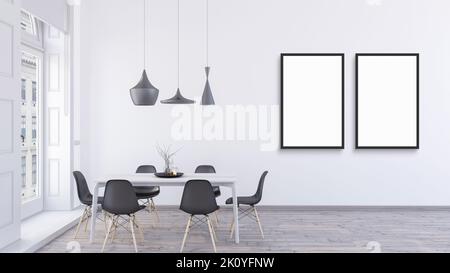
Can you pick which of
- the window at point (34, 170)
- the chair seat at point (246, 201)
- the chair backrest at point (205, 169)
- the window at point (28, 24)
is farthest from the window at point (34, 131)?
the chair seat at point (246, 201)

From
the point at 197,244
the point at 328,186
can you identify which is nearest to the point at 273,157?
the point at 328,186

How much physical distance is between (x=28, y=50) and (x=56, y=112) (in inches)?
39.2

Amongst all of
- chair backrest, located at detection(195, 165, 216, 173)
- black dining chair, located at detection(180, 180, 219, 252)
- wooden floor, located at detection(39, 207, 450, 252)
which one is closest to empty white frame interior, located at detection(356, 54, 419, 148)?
wooden floor, located at detection(39, 207, 450, 252)

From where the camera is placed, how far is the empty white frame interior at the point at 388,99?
17.1 ft

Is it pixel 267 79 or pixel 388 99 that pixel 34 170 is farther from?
pixel 388 99

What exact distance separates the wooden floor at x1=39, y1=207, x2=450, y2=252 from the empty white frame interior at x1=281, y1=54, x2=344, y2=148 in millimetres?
1235

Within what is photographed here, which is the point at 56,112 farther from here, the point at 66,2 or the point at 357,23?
the point at 357,23

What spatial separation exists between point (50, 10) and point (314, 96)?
430cm

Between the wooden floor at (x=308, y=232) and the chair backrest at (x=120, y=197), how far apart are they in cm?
49

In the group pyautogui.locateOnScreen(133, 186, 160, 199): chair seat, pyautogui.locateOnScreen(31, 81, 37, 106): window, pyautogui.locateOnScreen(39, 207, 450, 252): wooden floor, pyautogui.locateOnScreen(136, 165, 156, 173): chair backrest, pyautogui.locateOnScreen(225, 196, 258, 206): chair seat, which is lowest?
pyautogui.locateOnScreen(39, 207, 450, 252): wooden floor

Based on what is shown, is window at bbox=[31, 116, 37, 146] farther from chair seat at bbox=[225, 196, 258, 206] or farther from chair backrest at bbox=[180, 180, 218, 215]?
chair seat at bbox=[225, 196, 258, 206]

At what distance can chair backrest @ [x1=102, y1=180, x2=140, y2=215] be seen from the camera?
3340 mm

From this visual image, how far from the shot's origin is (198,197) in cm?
332

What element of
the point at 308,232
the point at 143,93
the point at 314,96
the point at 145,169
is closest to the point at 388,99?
the point at 314,96
